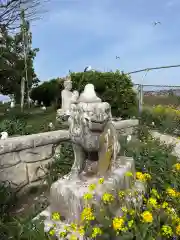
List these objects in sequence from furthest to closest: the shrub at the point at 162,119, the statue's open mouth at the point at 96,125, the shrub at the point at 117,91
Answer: the shrub at the point at 117,91 → the shrub at the point at 162,119 → the statue's open mouth at the point at 96,125

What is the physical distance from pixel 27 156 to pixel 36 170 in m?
0.30

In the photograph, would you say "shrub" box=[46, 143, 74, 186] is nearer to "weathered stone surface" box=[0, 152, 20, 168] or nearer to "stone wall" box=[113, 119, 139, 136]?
"weathered stone surface" box=[0, 152, 20, 168]

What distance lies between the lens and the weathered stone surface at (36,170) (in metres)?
3.76

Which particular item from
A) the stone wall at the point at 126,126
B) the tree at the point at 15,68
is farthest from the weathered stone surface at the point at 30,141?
the tree at the point at 15,68

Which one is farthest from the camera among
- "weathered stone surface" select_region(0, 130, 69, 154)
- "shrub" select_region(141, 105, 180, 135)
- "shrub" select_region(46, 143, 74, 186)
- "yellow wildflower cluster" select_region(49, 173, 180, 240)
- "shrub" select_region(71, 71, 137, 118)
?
"shrub" select_region(71, 71, 137, 118)

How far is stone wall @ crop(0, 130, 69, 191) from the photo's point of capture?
345cm

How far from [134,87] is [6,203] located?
20.4 ft

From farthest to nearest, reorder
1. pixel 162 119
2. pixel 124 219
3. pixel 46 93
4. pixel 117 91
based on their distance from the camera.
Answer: pixel 46 93 < pixel 162 119 < pixel 117 91 < pixel 124 219

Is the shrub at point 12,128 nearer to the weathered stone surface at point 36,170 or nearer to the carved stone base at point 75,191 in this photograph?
the weathered stone surface at point 36,170

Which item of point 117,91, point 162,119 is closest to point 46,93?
point 117,91

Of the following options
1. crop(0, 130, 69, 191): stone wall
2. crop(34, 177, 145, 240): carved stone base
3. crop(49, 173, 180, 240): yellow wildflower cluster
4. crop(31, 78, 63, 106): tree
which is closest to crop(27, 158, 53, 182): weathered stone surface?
crop(0, 130, 69, 191): stone wall

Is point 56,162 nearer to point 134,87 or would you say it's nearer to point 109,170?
point 109,170

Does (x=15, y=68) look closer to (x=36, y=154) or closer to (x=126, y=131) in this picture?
(x=126, y=131)

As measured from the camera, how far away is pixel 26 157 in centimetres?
368
